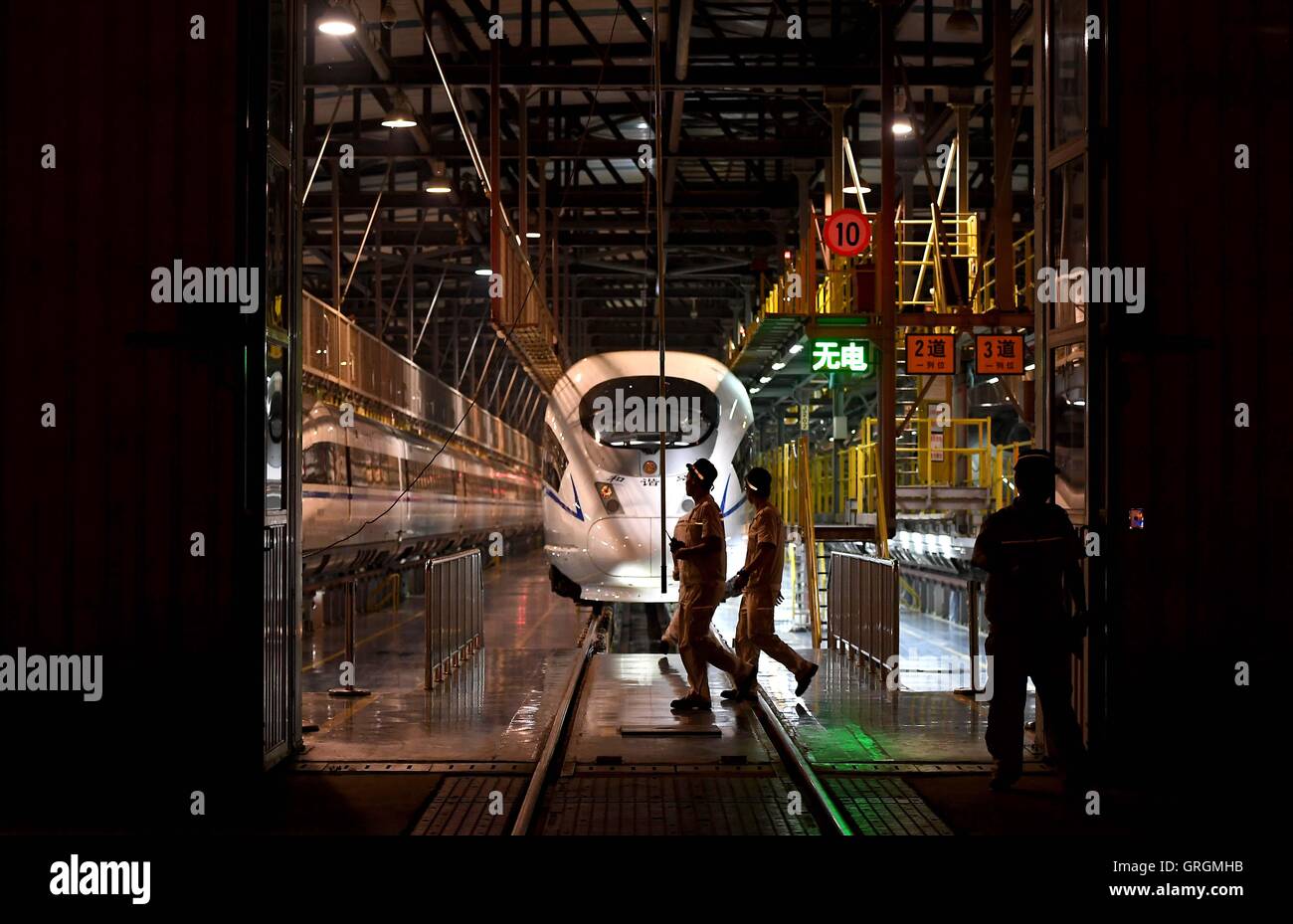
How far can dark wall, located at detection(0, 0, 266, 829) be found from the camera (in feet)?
23.2

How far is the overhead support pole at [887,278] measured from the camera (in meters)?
16.7

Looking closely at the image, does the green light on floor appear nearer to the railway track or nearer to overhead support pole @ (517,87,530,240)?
the railway track

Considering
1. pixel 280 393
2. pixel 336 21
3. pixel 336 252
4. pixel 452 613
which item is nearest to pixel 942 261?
pixel 336 252

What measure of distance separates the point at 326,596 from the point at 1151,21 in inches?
567

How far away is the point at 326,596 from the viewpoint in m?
19.0

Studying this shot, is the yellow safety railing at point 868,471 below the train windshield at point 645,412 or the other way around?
below

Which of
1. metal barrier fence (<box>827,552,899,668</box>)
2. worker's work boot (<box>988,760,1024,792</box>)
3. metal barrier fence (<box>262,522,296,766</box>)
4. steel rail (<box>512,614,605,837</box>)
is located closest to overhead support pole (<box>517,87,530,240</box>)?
metal barrier fence (<box>827,552,899,668</box>)

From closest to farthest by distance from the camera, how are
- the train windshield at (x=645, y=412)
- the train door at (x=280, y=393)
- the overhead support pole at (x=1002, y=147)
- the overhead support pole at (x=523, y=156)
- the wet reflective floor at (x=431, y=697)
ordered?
the train door at (x=280, y=393), the wet reflective floor at (x=431, y=697), the overhead support pole at (x=1002, y=147), the train windshield at (x=645, y=412), the overhead support pole at (x=523, y=156)

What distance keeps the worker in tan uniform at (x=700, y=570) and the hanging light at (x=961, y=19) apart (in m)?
6.53

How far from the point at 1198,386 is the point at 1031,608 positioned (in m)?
1.54

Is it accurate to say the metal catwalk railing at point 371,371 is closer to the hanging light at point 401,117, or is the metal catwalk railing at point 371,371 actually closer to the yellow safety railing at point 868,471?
the hanging light at point 401,117

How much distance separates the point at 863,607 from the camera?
12508mm

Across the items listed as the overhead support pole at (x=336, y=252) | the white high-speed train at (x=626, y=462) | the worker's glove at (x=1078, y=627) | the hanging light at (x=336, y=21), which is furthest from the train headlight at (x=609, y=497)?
the worker's glove at (x=1078, y=627)
